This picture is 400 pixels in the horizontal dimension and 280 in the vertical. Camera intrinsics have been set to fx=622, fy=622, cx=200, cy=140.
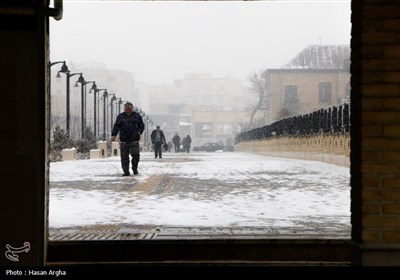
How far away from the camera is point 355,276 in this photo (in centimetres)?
432

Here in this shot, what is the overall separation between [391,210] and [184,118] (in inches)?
4661

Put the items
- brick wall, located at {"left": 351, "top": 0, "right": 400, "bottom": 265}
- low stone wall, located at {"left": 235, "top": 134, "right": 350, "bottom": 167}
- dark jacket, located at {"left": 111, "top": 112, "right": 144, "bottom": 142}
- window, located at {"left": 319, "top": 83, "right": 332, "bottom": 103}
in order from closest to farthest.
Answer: brick wall, located at {"left": 351, "top": 0, "right": 400, "bottom": 265} → dark jacket, located at {"left": 111, "top": 112, "right": 144, "bottom": 142} → low stone wall, located at {"left": 235, "top": 134, "right": 350, "bottom": 167} → window, located at {"left": 319, "top": 83, "right": 332, "bottom": 103}

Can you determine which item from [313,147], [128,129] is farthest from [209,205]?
[313,147]

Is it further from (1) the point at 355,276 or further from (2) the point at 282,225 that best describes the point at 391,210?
(2) the point at 282,225

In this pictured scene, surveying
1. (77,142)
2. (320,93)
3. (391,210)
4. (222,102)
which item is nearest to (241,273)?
(391,210)
